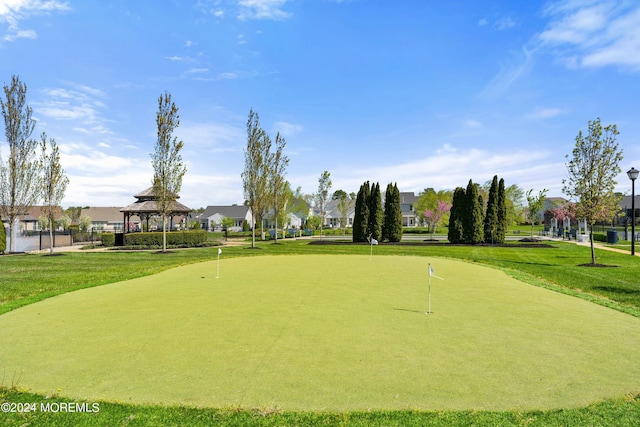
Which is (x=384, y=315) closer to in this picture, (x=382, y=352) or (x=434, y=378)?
(x=382, y=352)

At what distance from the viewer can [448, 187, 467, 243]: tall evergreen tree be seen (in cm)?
2911

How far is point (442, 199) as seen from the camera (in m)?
46.8

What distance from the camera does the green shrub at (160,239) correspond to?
1094 inches

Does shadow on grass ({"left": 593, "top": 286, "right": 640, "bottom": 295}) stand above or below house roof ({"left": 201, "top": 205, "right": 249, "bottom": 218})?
below

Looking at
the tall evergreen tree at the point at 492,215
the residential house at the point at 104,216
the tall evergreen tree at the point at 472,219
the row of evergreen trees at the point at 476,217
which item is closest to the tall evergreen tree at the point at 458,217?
the row of evergreen trees at the point at 476,217

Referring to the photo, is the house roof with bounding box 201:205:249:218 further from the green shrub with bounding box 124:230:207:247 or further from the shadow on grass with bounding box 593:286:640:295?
the shadow on grass with bounding box 593:286:640:295

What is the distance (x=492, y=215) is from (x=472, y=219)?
6.92 ft

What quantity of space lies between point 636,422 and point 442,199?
45577 mm

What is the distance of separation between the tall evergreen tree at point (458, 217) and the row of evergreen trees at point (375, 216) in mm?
4180

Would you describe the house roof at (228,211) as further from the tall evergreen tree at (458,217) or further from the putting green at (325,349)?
the putting green at (325,349)

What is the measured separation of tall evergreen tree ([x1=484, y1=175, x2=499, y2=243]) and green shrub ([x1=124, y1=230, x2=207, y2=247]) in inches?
908

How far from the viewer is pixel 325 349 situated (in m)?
4.78

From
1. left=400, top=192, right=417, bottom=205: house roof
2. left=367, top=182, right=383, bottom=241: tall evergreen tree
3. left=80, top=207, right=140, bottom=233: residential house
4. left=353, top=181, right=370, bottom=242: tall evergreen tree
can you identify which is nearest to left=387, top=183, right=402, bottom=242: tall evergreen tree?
left=367, top=182, right=383, bottom=241: tall evergreen tree

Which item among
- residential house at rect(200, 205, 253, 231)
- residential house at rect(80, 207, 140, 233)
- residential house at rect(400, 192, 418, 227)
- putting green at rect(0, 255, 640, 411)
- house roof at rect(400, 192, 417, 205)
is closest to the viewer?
putting green at rect(0, 255, 640, 411)
